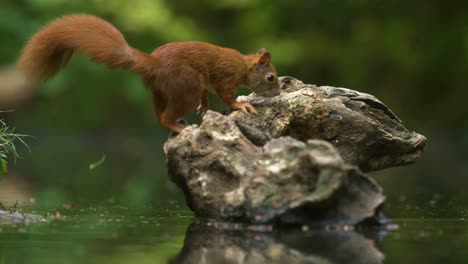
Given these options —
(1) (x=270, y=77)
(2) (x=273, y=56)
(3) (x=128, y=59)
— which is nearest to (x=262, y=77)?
(1) (x=270, y=77)

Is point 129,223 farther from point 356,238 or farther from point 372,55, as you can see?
point 372,55

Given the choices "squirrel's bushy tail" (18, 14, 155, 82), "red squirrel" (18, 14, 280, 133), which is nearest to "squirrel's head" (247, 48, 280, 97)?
"red squirrel" (18, 14, 280, 133)

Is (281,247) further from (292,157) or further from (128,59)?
(128,59)

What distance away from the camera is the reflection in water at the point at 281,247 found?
3.15 m

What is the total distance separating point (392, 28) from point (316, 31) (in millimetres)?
1602

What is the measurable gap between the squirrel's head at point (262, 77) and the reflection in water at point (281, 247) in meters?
1.42

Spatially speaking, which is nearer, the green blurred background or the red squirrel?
the red squirrel

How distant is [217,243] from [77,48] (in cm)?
181

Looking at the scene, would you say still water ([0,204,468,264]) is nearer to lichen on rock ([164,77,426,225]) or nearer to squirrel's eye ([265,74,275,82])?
lichen on rock ([164,77,426,225])

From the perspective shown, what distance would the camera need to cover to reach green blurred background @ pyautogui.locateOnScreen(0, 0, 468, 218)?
1593 centimetres

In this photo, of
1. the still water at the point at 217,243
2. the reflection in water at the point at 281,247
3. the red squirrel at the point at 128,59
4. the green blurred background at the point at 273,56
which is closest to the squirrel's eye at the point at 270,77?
the red squirrel at the point at 128,59

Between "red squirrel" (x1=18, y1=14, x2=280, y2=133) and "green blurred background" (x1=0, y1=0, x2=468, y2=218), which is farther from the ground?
"red squirrel" (x1=18, y1=14, x2=280, y2=133)

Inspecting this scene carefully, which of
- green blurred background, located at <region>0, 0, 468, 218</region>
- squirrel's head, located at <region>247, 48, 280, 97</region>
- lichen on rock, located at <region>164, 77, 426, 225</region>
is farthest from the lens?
green blurred background, located at <region>0, 0, 468, 218</region>

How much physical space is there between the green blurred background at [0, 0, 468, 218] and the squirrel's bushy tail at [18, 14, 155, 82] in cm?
929
